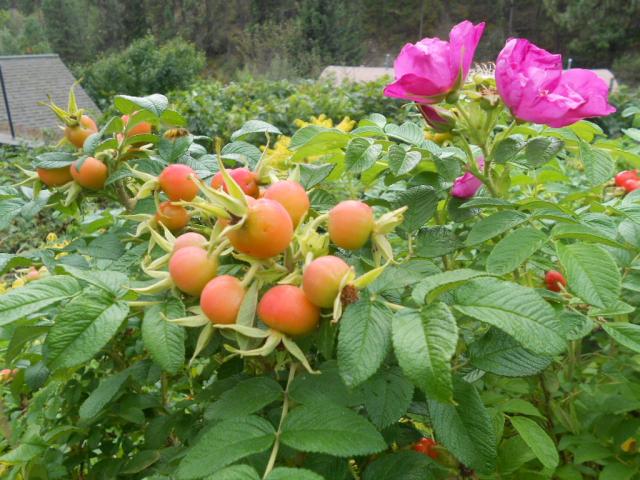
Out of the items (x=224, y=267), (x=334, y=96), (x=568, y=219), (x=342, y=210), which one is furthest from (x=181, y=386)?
(x=334, y=96)

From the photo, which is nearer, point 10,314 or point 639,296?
point 10,314

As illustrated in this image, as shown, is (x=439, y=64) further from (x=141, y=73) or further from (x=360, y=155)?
(x=141, y=73)

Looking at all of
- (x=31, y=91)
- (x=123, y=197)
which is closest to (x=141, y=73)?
(x=31, y=91)

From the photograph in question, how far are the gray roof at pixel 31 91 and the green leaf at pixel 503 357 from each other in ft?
24.7

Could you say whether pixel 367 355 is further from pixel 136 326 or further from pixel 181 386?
pixel 181 386

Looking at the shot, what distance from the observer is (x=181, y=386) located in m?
0.98

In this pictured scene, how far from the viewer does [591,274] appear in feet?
2.00

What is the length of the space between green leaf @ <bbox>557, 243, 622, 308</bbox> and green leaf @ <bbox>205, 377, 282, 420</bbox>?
31cm

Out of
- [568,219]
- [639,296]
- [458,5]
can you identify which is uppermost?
[568,219]

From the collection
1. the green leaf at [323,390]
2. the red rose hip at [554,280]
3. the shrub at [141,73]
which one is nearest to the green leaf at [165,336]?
the green leaf at [323,390]

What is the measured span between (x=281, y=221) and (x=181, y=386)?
1.78 ft

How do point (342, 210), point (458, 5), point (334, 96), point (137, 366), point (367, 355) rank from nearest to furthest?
1. point (367, 355)
2. point (342, 210)
3. point (137, 366)
4. point (334, 96)
5. point (458, 5)

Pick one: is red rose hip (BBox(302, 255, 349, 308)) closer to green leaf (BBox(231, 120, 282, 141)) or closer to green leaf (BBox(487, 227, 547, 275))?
green leaf (BBox(487, 227, 547, 275))

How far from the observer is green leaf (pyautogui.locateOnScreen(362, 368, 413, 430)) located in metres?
0.57
